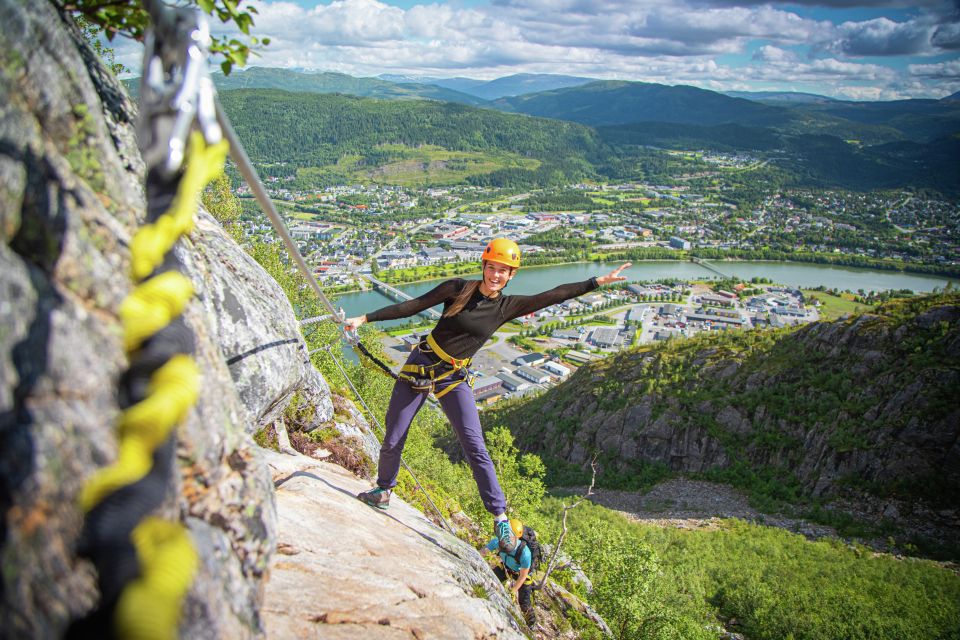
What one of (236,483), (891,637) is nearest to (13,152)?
(236,483)

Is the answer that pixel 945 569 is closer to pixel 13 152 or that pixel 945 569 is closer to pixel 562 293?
pixel 562 293

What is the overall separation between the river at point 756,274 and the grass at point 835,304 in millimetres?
8656

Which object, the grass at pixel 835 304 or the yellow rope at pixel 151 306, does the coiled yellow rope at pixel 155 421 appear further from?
the grass at pixel 835 304

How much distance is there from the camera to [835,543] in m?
23.0

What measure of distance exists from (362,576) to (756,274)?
121006 millimetres

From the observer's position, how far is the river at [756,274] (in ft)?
301

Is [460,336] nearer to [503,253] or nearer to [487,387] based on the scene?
[503,253]

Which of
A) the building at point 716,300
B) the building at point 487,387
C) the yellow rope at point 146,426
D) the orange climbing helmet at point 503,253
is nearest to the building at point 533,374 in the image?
the building at point 487,387

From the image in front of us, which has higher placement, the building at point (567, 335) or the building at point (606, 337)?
the building at point (606, 337)

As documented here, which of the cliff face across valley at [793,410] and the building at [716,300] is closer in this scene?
the cliff face across valley at [793,410]

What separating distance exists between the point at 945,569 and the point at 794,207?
182 m

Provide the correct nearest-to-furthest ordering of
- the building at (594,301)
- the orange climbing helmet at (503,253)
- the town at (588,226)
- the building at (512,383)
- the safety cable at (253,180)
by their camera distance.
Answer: the safety cable at (253,180) < the orange climbing helmet at (503,253) < the building at (512,383) < the building at (594,301) < the town at (588,226)

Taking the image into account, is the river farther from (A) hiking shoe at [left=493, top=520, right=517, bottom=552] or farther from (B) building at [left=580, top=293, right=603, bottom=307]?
(A) hiking shoe at [left=493, top=520, right=517, bottom=552]

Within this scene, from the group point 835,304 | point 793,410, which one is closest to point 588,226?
point 835,304
